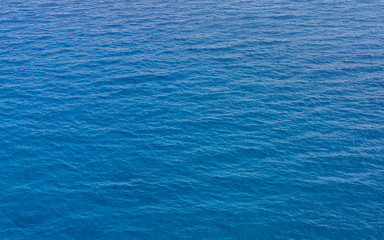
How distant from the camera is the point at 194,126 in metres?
81.0

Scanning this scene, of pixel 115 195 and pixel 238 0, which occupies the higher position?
pixel 238 0

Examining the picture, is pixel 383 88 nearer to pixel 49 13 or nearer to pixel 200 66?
pixel 200 66

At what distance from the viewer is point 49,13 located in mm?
132000

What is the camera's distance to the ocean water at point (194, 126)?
62781mm

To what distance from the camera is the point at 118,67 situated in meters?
100

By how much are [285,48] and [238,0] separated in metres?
40.2

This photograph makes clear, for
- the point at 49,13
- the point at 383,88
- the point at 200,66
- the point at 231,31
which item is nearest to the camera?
the point at 383,88

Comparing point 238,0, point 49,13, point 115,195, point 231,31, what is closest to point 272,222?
point 115,195

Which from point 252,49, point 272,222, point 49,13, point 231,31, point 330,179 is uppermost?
point 49,13

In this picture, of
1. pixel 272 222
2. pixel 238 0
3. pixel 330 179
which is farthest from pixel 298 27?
pixel 272 222

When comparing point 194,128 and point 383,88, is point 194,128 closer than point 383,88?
Yes

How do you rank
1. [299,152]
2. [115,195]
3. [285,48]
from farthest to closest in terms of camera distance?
1. [285,48]
2. [299,152]
3. [115,195]

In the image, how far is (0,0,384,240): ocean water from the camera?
62.8 meters

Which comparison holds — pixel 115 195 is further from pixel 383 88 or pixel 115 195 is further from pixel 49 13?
pixel 49 13
